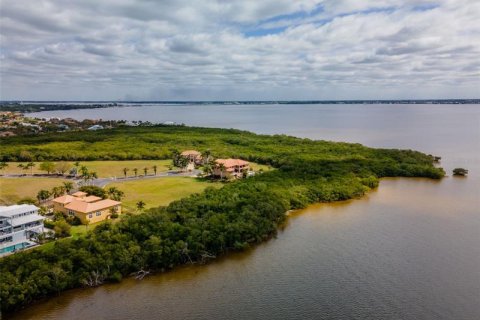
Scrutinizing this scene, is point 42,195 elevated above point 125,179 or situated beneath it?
elevated above

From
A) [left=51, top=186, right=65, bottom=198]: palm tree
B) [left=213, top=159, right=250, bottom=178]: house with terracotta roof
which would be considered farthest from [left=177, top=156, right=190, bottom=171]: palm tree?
[left=51, top=186, right=65, bottom=198]: palm tree

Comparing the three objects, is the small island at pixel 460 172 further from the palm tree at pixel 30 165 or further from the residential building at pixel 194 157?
the palm tree at pixel 30 165

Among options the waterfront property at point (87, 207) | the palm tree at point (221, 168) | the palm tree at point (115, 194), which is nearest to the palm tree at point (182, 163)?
the palm tree at point (221, 168)

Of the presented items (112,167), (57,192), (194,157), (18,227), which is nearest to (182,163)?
(194,157)

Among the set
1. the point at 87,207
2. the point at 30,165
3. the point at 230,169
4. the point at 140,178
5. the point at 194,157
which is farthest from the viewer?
the point at 194,157

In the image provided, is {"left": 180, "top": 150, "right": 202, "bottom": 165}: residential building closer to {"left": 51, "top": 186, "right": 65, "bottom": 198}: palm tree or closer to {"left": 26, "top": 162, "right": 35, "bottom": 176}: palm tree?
{"left": 26, "top": 162, "right": 35, "bottom": 176}: palm tree

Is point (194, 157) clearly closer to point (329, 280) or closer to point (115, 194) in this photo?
point (115, 194)
